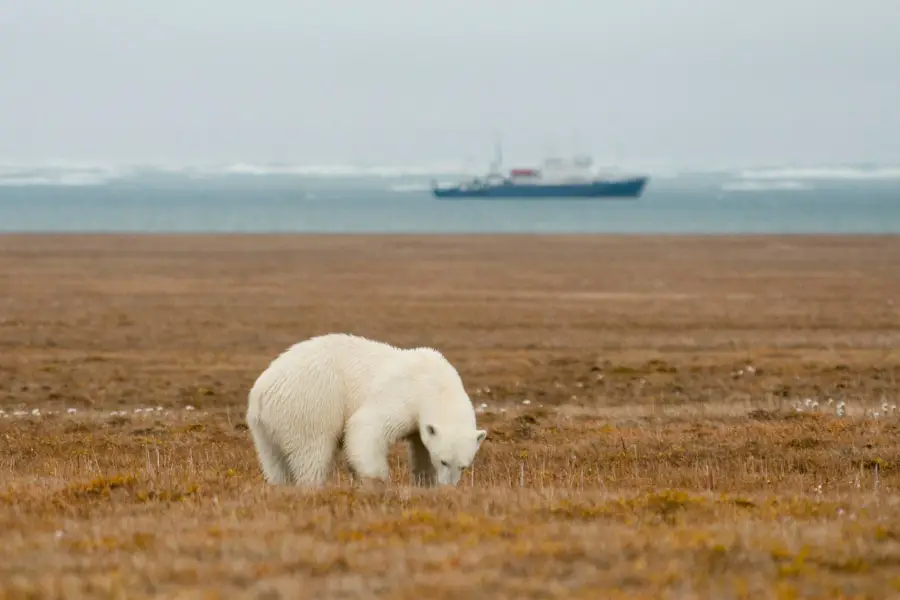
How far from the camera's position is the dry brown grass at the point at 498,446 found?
6.88 meters

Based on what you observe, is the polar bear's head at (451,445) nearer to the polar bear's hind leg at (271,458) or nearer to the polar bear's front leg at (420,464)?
the polar bear's front leg at (420,464)

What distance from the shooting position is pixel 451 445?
10273 millimetres

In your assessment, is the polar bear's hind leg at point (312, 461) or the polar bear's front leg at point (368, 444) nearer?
the polar bear's front leg at point (368, 444)

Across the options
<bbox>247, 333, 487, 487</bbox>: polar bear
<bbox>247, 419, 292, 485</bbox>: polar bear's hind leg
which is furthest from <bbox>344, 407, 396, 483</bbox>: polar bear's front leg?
<bbox>247, 419, 292, 485</bbox>: polar bear's hind leg

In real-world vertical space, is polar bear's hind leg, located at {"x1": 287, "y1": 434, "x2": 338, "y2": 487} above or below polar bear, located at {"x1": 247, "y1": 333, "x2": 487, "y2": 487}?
below

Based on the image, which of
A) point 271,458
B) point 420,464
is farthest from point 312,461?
point 420,464

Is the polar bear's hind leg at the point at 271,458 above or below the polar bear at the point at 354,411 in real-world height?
below

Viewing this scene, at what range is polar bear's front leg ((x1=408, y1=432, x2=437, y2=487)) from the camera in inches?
438

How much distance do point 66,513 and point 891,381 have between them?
58.7ft

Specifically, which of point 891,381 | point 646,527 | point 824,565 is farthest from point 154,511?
point 891,381

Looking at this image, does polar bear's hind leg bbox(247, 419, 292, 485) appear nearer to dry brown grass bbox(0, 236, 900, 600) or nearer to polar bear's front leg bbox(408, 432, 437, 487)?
dry brown grass bbox(0, 236, 900, 600)

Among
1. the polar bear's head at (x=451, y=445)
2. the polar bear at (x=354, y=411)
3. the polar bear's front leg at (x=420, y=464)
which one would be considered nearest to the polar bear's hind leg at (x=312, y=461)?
the polar bear at (x=354, y=411)

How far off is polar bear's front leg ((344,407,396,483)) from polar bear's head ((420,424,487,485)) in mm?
421

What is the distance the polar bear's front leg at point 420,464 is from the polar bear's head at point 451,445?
0.67m
